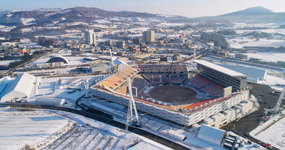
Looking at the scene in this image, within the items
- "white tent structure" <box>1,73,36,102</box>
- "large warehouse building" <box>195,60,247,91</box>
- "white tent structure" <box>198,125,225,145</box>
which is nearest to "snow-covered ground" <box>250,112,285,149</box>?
"white tent structure" <box>198,125,225,145</box>

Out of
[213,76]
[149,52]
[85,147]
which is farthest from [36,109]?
[149,52]

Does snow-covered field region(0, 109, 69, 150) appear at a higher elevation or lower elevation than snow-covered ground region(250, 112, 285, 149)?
lower

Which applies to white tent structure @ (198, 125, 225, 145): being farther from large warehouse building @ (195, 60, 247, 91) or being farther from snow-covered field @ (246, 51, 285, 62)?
snow-covered field @ (246, 51, 285, 62)

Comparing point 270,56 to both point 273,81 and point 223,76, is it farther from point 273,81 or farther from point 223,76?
point 223,76

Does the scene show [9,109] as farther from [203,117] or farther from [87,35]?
[87,35]

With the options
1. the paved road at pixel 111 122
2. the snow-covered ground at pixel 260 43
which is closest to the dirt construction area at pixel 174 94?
the paved road at pixel 111 122

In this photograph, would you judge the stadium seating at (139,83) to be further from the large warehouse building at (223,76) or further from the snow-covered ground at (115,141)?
the snow-covered ground at (115,141)
